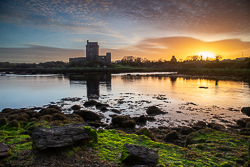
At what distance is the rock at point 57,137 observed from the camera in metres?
5.45

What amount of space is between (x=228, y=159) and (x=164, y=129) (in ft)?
17.8

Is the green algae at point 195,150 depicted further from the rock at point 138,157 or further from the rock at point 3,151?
the rock at point 3,151

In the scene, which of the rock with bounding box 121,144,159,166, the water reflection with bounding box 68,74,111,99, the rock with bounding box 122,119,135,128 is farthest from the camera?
the water reflection with bounding box 68,74,111,99

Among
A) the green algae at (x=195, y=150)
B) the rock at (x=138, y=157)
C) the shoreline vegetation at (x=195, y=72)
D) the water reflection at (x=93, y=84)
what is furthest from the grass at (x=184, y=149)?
the shoreline vegetation at (x=195, y=72)

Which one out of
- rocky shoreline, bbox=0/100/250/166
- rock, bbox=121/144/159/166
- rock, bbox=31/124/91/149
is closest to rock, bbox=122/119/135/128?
rocky shoreline, bbox=0/100/250/166

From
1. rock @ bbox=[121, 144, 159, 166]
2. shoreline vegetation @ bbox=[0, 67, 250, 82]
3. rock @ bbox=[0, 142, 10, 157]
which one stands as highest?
shoreline vegetation @ bbox=[0, 67, 250, 82]

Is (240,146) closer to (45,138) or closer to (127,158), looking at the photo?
(127,158)

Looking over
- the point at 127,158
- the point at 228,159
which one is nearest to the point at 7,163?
the point at 127,158

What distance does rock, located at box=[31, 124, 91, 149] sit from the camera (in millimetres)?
5452

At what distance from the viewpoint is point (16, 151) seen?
5762 mm

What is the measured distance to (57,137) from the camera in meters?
5.73

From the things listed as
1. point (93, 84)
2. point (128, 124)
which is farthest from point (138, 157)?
point (93, 84)

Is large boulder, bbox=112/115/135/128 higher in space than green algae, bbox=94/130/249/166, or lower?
lower

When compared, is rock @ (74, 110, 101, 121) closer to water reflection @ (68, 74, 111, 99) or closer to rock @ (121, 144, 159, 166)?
rock @ (121, 144, 159, 166)
